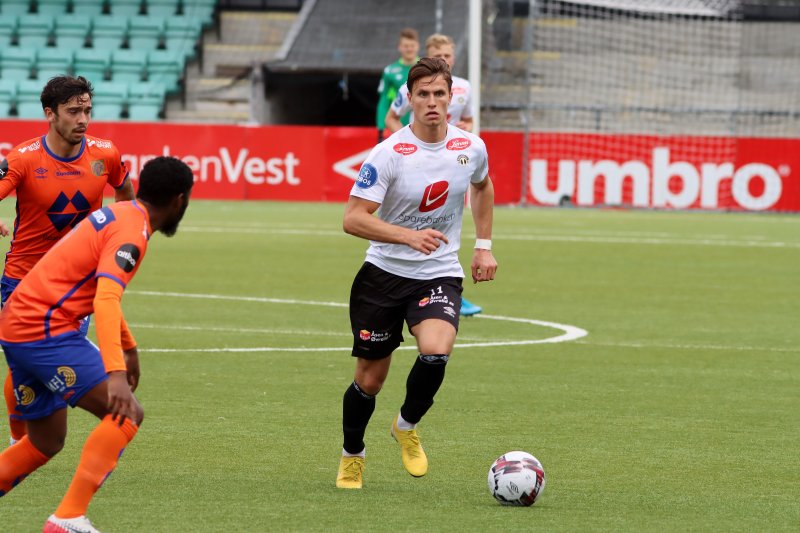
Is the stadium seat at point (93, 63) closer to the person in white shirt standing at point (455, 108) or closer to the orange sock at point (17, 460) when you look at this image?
the person in white shirt standing at point (455, 108)

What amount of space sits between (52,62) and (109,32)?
1.78m

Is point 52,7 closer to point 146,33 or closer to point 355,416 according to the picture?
point 146,33

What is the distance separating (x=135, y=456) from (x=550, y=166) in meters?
22.8

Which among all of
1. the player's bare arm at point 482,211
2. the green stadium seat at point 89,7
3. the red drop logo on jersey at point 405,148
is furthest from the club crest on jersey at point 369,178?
the green stadium seat at point 89,7

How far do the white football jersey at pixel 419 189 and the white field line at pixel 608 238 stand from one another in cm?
1484

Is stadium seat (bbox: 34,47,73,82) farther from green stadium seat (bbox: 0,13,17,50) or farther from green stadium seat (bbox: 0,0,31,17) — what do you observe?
green stadium seat (bbox: 0,0,31,17)

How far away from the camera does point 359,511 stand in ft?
20.8

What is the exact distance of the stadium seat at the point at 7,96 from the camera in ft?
117

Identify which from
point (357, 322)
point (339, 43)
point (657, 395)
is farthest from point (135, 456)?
point (339, 43)

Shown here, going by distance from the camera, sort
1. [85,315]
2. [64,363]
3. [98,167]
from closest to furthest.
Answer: [64,363] < [85,315] < [98,167]

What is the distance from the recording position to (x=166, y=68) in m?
36.7

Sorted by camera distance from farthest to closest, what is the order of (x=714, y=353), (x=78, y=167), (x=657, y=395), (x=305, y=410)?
(x=714, y=353) → (x=657, y=395) → (x=305, y=410) → (x=78, y=167)

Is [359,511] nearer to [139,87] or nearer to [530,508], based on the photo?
[530,508]

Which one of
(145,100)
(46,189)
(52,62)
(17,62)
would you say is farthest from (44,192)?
(17,62)
